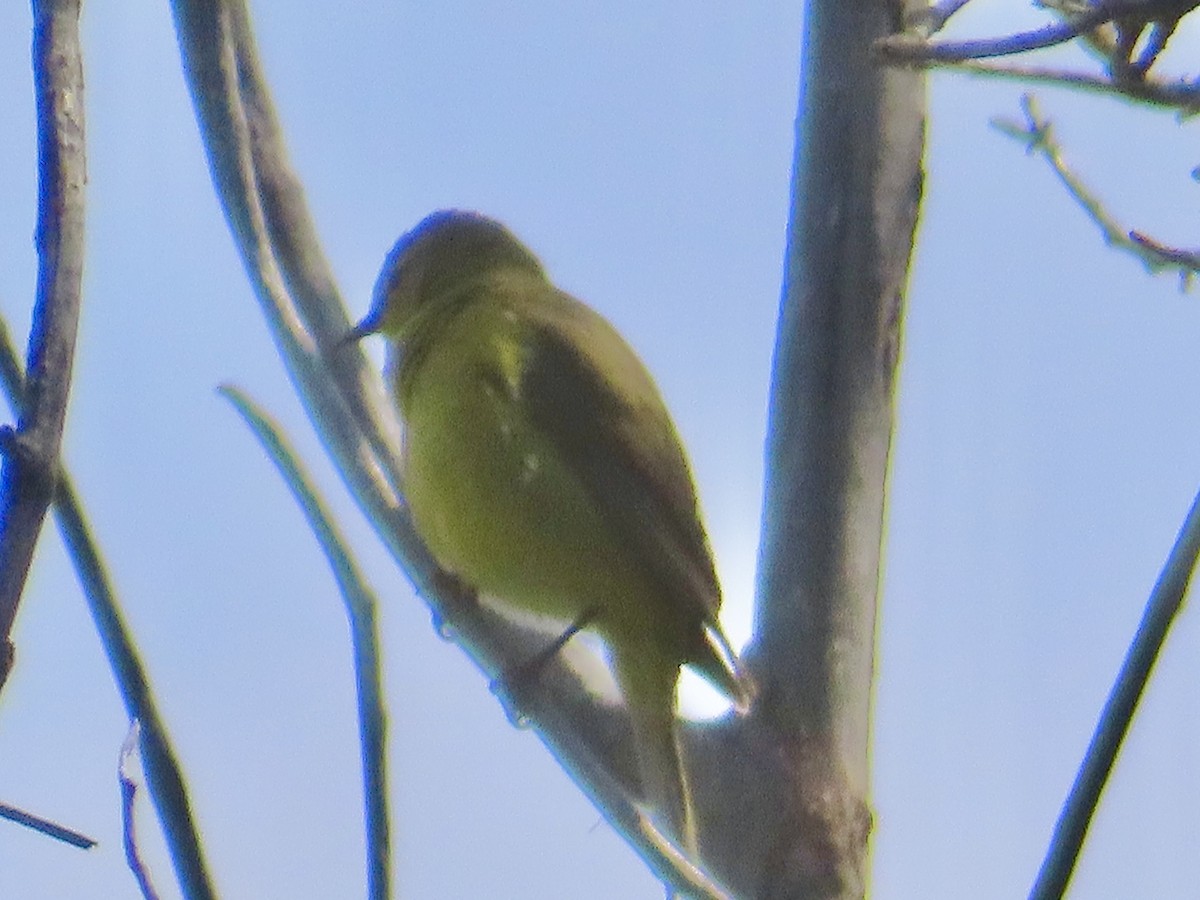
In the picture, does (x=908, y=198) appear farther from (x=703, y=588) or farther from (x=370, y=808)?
(x=370, y=808)

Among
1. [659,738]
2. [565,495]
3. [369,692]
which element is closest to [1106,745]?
[369,692]

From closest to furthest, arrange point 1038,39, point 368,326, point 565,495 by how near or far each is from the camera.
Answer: point 1038,39
point 565,495
point 368,326

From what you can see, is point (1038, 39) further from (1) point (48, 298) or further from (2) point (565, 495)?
(2) point (565, 495)

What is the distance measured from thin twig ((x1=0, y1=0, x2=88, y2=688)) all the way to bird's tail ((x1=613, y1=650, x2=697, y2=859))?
1893 mm

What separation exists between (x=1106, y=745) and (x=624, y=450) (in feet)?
7.70

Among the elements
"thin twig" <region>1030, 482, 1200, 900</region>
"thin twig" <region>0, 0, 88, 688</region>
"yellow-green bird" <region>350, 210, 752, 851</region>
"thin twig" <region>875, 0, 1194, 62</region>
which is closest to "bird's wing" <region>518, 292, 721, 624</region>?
"yellow-green bird" <region>350, 210, 752, 851</region>

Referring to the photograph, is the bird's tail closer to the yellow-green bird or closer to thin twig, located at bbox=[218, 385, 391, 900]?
the yellow-green bird

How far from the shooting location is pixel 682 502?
11.9 ft

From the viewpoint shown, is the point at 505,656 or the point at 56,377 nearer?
the point at 56,377

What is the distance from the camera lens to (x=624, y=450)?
141 inches

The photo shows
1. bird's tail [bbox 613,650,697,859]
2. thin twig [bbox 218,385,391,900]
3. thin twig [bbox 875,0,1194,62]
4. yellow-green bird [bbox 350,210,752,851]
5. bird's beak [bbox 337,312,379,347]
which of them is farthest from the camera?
bird's beak [bbox 337,312,379,347]

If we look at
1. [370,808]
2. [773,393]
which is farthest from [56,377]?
[773,393]

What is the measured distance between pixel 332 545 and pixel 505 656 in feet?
5.36

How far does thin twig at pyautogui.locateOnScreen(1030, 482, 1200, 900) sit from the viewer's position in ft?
4.08
